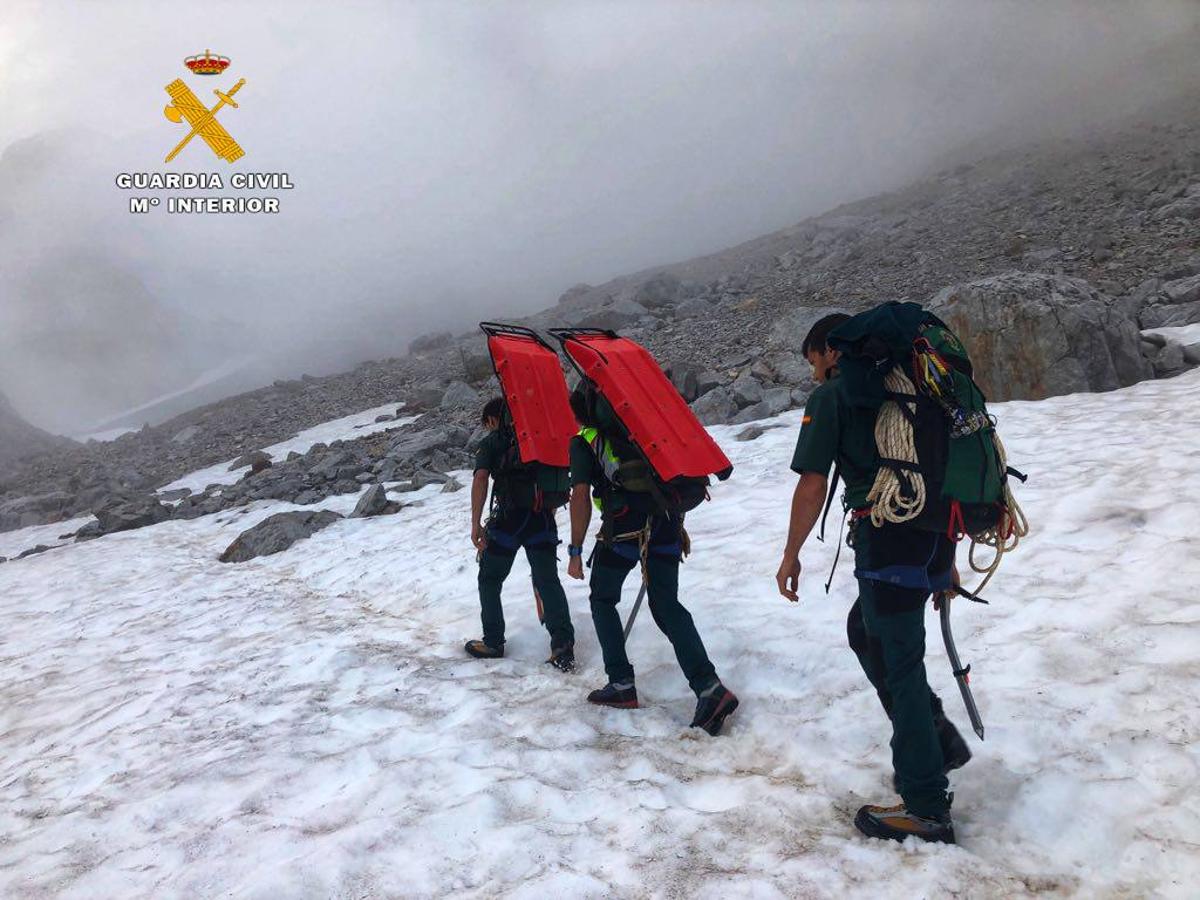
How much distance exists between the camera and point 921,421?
3.07 m

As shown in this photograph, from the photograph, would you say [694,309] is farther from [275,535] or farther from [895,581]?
[895,581]

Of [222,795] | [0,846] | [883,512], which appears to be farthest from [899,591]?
[0,846]

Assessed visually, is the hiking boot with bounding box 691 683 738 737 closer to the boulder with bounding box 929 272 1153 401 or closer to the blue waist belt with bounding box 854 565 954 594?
the blue waist belt with bounding box 854 565 954 594

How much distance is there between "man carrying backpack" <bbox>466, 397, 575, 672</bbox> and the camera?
583cm

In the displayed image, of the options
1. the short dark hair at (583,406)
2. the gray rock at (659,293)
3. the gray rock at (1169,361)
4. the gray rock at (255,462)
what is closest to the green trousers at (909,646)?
the short dark hair at (583,406)

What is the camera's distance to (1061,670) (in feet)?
14.3

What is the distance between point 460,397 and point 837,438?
69.9 feet

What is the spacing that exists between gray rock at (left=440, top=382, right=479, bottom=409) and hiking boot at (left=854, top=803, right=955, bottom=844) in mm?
20355

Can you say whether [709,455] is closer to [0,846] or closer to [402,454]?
[0,846]

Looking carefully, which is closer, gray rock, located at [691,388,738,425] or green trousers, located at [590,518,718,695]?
green trousers, located at [590,518,718,695]

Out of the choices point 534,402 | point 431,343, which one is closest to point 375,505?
point 534,402

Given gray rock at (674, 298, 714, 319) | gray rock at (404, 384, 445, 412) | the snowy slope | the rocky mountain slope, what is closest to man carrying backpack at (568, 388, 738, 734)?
the snowy slope

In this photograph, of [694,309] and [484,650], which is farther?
[694,309]

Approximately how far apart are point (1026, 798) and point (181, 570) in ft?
40.5
